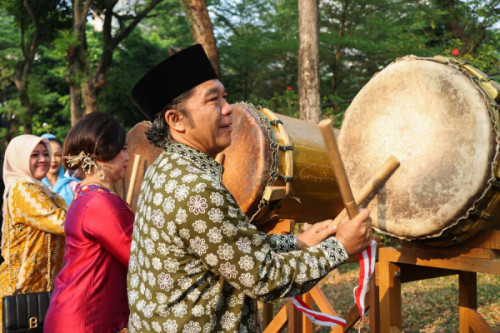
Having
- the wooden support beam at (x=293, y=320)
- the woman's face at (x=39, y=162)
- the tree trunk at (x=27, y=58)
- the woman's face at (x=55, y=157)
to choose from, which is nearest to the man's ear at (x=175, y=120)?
the woman's face at (x=39, y=162)

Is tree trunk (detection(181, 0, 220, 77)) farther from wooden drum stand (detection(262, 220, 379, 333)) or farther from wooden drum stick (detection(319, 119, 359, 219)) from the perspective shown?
wooden drum stick (detection(319, 119, 359, 219))

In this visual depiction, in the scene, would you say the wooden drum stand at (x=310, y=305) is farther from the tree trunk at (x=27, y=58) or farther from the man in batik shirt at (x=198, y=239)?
the tree trunk at (x=27, y=58)

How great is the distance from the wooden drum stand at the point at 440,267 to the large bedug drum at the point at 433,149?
0.12 m

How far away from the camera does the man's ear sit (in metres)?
2.10

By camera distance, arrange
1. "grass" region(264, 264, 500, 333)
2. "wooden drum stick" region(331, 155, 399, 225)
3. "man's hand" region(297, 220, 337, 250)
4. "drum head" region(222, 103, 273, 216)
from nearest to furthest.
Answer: "man's hand" region(297, 220, 337, 250) < "wooden drum stick" region(331, 155, 399, 225) < "drum head" region(222, 103, 273, 216) < "grass" region(264, 264, 500, 333)

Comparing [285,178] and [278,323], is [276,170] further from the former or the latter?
[278,323]

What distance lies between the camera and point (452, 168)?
8.39 ft

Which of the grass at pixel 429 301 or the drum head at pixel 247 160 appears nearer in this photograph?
the drum head at pixel 247 160

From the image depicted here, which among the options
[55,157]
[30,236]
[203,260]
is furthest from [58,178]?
[203,260]

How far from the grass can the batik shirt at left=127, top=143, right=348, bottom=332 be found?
10.7ft

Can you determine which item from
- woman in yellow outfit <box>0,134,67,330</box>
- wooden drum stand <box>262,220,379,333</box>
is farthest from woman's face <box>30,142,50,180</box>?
wooden drum stand <box>262,220,379,333</box>

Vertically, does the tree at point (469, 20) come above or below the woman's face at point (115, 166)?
above

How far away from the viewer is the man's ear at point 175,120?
6.89 feet

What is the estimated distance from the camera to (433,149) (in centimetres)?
262
